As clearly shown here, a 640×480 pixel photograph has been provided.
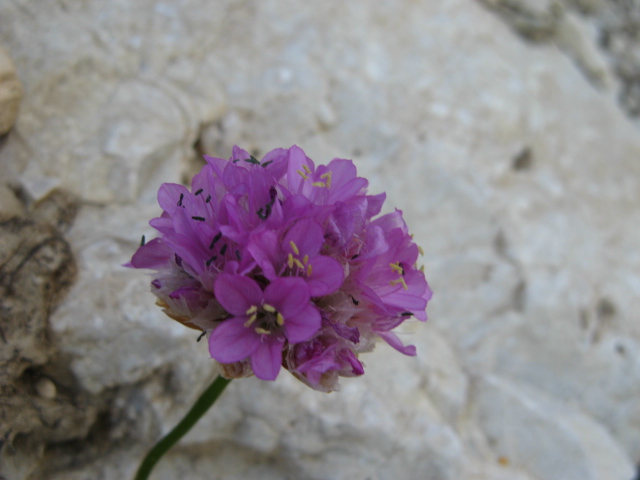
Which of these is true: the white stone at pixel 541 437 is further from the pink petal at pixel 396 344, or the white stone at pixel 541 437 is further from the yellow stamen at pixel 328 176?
the yellow stamen at pixel 328 176

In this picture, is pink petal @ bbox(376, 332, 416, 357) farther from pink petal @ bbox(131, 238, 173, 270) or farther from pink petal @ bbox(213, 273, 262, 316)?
pink petal @ bbox(131, 238, 173, 270)

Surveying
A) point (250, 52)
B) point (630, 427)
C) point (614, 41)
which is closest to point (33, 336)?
point (250, 52)

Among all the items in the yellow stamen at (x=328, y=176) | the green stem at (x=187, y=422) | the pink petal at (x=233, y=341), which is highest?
the yellow stamen at (x=328, y=176)


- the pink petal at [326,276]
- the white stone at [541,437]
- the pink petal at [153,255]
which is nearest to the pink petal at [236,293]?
the pink petal at [326,276]

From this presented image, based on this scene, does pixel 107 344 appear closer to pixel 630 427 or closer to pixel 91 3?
pixel 91 3

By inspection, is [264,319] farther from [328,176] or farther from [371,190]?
[371,190]

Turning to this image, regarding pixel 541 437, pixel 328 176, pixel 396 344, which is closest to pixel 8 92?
pixel 328 176

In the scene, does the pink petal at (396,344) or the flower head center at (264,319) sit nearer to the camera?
the flower head center at (264,319)

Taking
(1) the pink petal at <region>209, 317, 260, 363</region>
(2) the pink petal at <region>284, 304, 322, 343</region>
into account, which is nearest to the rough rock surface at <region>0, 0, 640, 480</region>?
(1) the pink petal at <region>209, 317, 260, 363</region>
